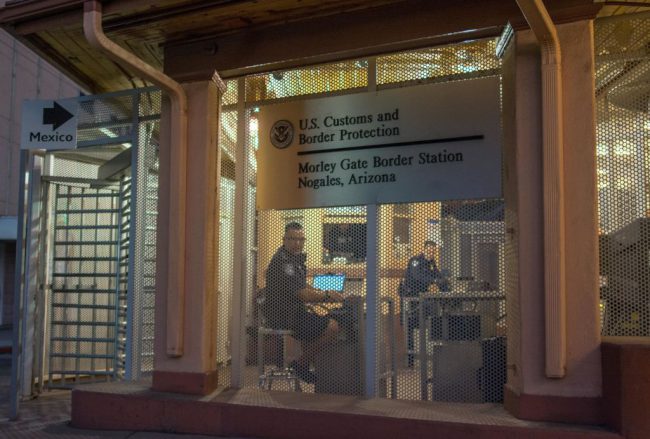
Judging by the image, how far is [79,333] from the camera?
7805mm

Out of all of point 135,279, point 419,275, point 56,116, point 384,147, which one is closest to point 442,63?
point 384,147

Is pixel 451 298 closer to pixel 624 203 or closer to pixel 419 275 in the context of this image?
pixel 419 275

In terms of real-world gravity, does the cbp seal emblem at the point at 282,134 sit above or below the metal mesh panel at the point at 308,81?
below

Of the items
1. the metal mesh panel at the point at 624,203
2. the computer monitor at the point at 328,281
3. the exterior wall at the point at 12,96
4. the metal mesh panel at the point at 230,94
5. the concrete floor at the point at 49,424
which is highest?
the exterior wall at the point at 12,96

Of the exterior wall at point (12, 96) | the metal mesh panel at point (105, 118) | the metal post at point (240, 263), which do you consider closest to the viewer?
the metal post at point (240, 263)

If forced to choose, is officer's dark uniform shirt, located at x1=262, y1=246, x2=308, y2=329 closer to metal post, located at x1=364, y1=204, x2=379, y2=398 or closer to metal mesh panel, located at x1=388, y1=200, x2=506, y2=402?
metal post, located at x1=364, y1=204, x2=379, y2=398

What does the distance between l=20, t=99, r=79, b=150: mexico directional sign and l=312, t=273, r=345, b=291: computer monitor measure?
284 cm

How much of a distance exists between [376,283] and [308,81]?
1.91 meters

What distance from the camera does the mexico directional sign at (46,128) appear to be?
6684 mm

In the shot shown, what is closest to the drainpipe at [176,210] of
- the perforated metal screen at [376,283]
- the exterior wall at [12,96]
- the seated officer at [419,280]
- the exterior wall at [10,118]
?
the perforated metal screen at [376,283]

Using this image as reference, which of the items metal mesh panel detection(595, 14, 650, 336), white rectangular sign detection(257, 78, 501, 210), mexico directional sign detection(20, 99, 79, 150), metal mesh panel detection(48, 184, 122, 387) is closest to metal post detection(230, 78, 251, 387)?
white rectangular sign detection(257, 78, 501, 210)

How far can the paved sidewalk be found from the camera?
5.58 m

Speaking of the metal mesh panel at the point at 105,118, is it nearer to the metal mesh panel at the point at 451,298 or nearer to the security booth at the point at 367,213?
the security booth at the point at 367,213

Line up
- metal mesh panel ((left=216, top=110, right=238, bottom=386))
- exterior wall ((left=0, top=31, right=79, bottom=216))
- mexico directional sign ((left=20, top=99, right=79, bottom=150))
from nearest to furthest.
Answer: metal mesh panel ((left=216, top=110, right=238, bottom=386)) < mexico directional sign ((left=20, top=99, right=79, bottom=150)) < exterior wall ((left=0, top=31, right=79, bottom=216))
